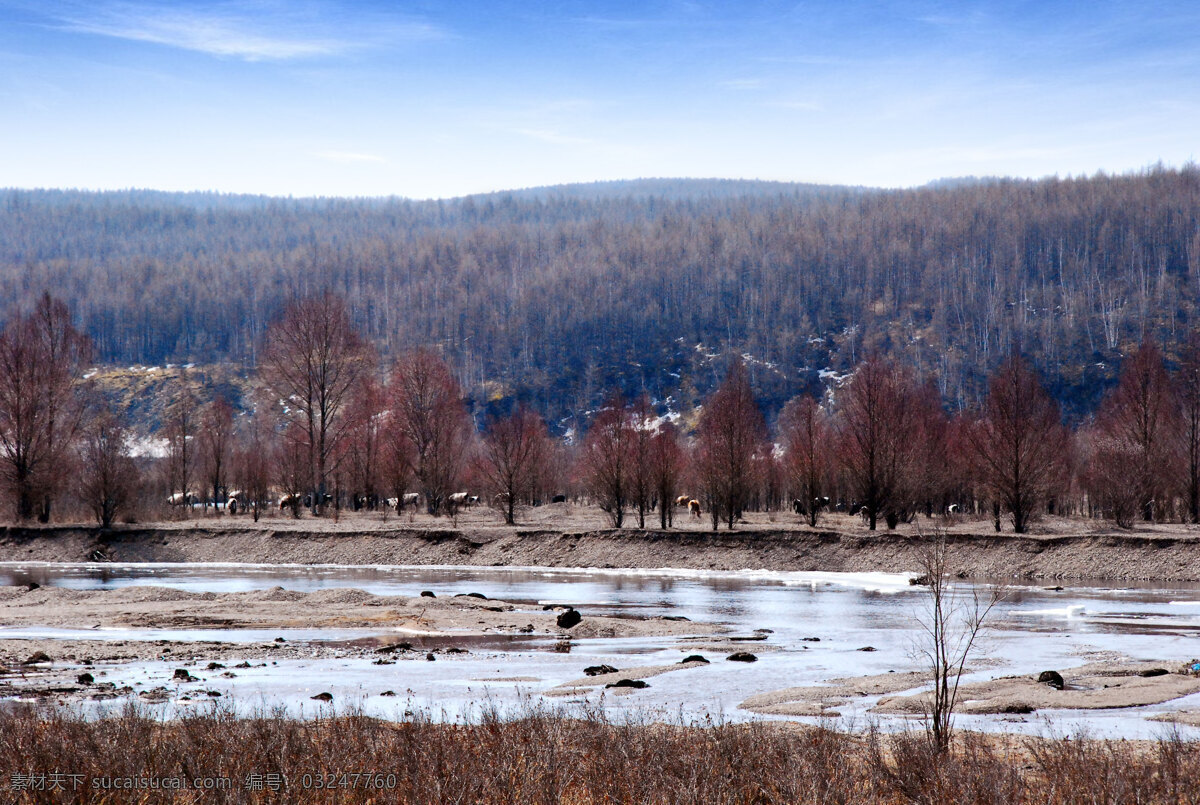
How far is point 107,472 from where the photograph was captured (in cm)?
5844

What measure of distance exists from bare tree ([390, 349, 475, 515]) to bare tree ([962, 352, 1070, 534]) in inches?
1305

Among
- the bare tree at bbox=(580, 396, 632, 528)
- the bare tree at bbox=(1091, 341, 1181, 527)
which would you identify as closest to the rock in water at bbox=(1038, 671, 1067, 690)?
the bare tree at bbox=(580, 396, 632, 528)

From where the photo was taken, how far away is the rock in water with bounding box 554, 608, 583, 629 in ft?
91.6

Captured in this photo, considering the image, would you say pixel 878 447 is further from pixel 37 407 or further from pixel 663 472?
pixel 37 407

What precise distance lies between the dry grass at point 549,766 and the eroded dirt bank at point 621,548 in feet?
107

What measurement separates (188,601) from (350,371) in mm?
39110

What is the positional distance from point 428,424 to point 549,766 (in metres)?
61.9

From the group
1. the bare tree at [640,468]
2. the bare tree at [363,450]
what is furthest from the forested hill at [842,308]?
the bare tree at [640,468]

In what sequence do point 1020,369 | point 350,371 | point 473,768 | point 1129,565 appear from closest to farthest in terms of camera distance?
point 473,768
point 1129,565
point 1020,369
point 350,371

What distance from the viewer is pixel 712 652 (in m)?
23.8

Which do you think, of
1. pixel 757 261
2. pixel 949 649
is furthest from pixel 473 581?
pixel 757 261

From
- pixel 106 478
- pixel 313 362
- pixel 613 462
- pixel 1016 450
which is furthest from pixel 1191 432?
pixel 106 478

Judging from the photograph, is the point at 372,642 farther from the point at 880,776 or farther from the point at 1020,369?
the point at 1020,369

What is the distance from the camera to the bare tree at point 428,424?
68.9 metres
